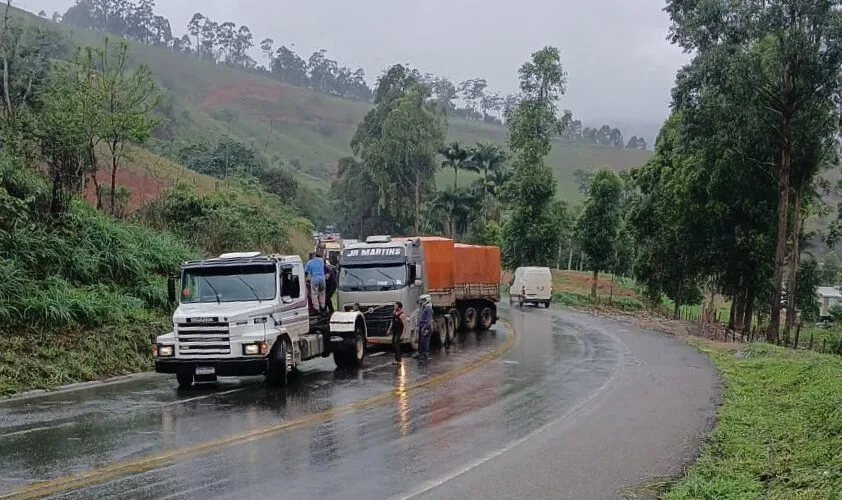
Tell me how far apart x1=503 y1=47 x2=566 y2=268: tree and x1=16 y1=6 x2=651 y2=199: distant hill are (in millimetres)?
84074

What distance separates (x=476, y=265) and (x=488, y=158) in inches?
1781

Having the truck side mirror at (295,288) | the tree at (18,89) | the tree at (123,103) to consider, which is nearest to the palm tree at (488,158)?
the tree at (18,89)

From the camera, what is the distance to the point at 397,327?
2184 cm

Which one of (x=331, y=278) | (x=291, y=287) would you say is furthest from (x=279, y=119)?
(x=291, y=287)

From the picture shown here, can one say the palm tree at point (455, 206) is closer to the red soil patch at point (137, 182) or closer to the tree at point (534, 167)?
the tree at point (534, 167)

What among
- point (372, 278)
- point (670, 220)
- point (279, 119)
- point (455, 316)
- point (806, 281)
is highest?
point (279, 119)

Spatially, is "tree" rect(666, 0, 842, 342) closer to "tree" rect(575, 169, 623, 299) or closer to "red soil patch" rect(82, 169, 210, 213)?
"tree" rect(575, 169, 623, 299)

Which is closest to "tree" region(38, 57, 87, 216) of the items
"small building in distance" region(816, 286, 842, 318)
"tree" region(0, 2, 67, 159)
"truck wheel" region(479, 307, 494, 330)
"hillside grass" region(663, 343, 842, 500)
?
"tree" region(0, 2, 67, 159)

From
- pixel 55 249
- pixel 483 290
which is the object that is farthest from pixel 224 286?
pixel 483 290

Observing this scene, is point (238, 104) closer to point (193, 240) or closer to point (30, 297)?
point (193, 240)

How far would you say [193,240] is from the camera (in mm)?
31094

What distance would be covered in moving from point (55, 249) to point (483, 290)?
16.2m

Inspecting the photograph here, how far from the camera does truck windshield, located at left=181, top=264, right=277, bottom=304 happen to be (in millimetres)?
16422

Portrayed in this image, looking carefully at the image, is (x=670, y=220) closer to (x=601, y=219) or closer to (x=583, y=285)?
(x=601, y=219)
